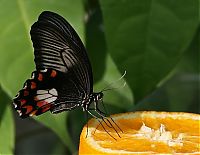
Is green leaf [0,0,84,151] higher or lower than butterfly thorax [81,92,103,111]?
higher

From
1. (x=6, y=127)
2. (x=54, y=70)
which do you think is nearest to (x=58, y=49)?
(x=54, y=70)

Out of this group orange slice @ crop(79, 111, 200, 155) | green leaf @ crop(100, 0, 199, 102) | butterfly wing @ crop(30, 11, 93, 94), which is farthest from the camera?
green leaf @ crop(100, 0, 199, 102)

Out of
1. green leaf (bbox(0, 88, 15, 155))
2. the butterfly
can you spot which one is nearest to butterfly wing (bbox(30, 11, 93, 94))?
the butterfly

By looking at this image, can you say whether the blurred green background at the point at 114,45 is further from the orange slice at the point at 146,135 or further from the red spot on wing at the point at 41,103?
the orange slice at the point at 146,135

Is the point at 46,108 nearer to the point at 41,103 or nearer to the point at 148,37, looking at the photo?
the point at 41,103

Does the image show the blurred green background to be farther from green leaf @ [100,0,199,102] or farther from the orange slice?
the orange slice

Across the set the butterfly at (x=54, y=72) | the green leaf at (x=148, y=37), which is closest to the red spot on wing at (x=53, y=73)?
the butterfly at (x=54, y=72)
